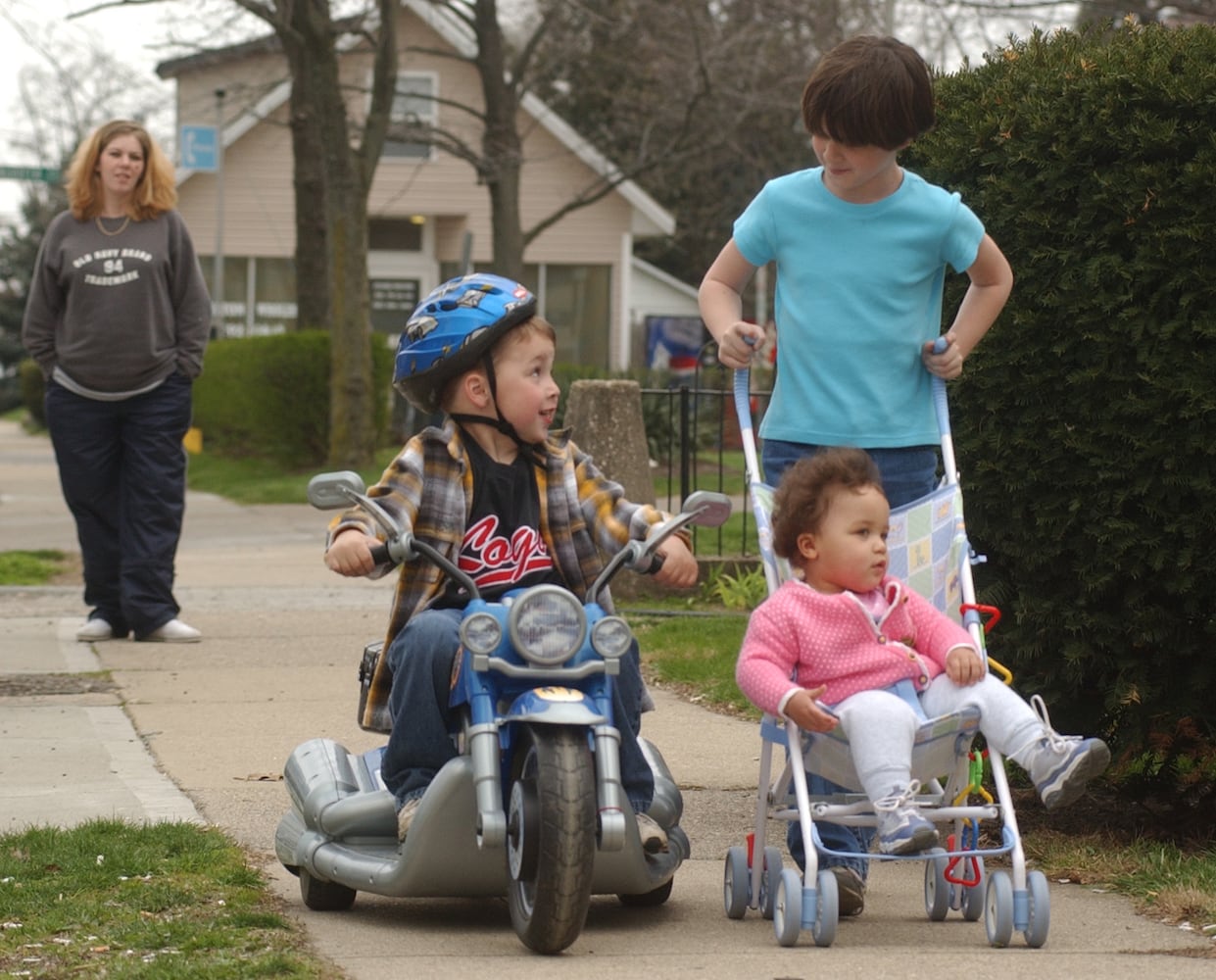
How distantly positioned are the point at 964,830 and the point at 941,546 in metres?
0.72

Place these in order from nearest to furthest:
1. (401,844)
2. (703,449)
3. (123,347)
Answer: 1. (401,844)
2. (123,347)
3. (703,449)

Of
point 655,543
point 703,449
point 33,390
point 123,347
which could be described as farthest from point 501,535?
point 33,390

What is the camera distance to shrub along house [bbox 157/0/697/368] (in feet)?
127

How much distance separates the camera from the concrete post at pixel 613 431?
11336mm

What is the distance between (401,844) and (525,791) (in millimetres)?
498

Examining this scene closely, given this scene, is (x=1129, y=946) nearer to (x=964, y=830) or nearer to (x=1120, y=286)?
(x=964, y=830)

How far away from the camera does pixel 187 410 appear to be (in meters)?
9.37

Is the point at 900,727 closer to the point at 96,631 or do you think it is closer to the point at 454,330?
the point at 454,330

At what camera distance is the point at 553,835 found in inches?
156

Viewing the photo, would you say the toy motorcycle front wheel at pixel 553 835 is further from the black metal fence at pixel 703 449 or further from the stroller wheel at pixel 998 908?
the black metal fence at pixel 703 449

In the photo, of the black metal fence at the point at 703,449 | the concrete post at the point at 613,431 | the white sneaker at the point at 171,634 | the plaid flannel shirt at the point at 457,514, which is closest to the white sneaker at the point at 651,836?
the plaid flannel shirt at the point at 457,514

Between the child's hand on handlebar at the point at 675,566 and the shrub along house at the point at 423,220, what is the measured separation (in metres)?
33.9

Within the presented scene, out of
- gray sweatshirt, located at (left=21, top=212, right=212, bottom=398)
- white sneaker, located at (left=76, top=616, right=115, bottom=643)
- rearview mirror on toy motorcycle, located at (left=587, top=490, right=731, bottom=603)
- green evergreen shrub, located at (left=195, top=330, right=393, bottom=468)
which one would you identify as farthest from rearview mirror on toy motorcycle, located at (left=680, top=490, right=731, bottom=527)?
green evergreen shrub, located at (left=195, top=330, right=393, bottom=468)

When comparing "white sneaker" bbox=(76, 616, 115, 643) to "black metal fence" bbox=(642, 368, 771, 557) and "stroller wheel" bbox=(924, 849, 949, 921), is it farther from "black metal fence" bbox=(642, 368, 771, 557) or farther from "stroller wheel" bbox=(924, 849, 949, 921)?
"stroller wheel" bbox=(924, 849, 949, 921)
